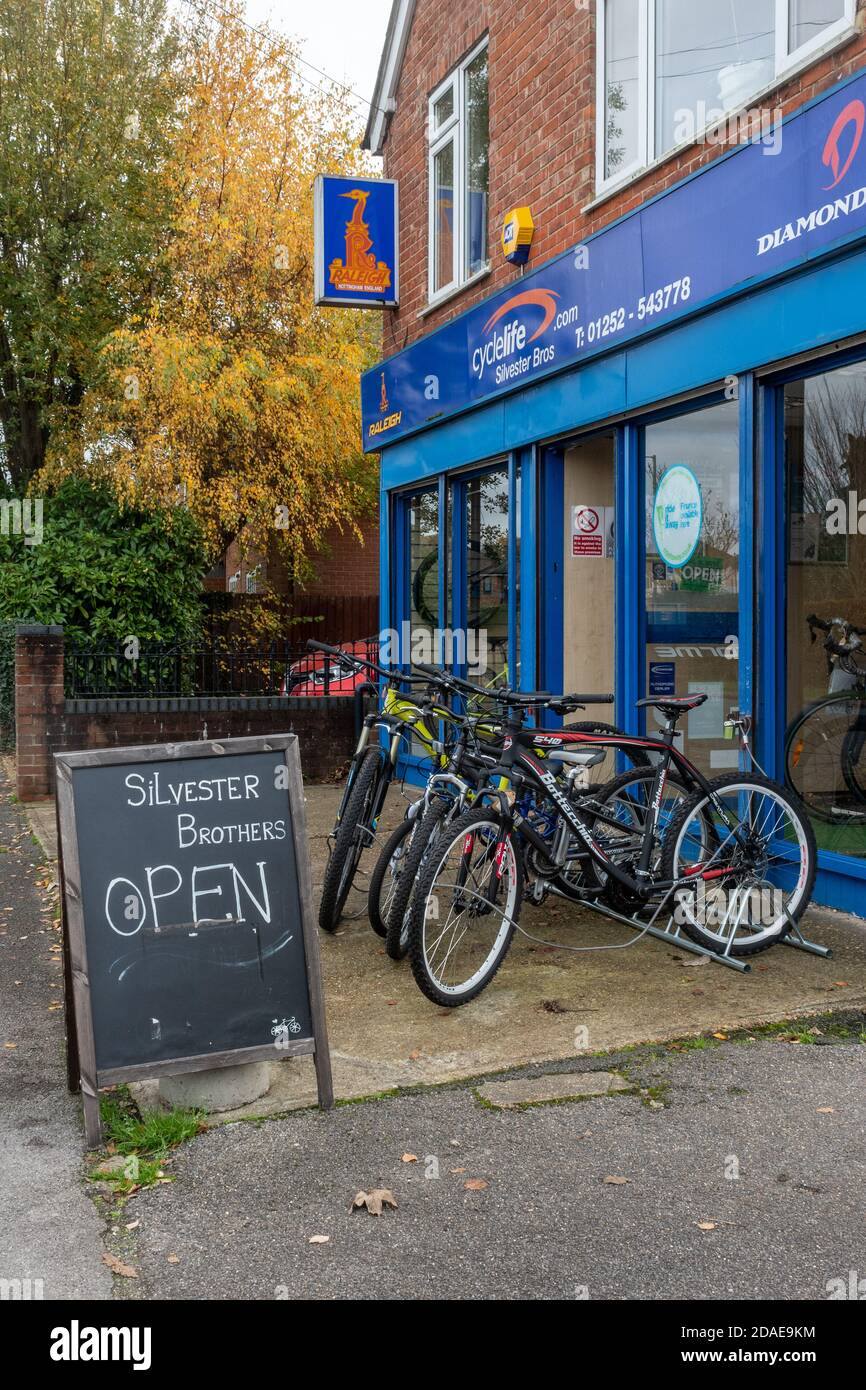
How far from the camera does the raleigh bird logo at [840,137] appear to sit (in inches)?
223

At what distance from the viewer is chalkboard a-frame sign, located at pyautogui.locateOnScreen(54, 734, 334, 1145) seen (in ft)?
12.8

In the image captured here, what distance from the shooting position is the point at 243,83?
16.7m

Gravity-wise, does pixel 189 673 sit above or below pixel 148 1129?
above

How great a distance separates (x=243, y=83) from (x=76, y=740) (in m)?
10.0

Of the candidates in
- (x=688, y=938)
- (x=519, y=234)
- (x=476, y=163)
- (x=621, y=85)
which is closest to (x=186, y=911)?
(x=688, y=938)

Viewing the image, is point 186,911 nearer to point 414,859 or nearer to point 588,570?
point 414,859

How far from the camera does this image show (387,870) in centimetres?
589

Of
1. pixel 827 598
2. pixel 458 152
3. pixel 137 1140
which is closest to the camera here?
pixel 137 1140

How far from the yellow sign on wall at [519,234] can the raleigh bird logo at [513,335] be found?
0.29m

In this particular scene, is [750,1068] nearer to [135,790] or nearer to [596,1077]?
[596,1077]

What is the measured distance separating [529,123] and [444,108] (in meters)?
2.30

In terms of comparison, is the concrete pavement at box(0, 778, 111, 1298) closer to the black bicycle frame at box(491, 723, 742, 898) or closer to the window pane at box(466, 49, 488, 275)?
the black bicycle frame at box(491, 723, 742, 898)

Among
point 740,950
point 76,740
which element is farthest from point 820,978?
point 76,740

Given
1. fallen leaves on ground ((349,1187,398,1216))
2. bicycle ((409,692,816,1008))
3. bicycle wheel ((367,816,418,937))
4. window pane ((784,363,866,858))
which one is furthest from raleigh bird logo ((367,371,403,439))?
fallen leaves on ground ((349,1187,398,1216))
